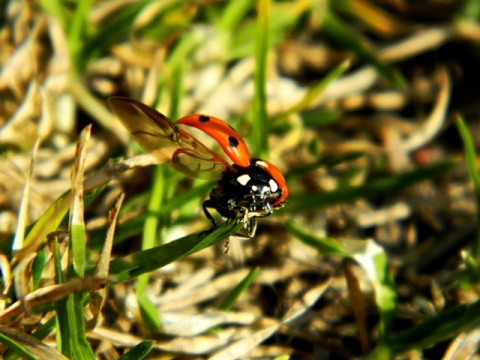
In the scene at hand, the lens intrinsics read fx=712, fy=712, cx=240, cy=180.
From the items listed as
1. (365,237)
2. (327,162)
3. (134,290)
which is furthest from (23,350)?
(365,237)

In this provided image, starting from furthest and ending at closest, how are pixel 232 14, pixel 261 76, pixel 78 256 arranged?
pixel 232 14
pixel 261 76
pixel 78 256

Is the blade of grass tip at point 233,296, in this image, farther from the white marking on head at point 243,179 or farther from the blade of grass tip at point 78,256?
the blade of grass tip at point 78,256

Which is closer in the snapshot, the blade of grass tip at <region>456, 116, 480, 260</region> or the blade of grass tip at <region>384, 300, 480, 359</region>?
the blade of grass tip at <region>384, 300, 480, 359</region>

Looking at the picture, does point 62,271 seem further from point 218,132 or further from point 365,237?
point 365,237

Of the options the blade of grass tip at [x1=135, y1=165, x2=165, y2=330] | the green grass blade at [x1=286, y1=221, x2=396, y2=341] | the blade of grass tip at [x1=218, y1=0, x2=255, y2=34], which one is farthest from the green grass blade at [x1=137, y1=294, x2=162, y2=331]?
the blade of grass tip at [x1=218, y1=0, x2=255, y2=34]

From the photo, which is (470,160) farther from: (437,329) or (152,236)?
(152,236)

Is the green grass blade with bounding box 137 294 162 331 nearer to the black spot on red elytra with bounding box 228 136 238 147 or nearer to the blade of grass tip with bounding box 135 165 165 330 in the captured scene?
the blade of grass tip with bounding box 135 165 165 330

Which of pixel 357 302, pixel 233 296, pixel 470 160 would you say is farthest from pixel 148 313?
Result: pixel 470 160

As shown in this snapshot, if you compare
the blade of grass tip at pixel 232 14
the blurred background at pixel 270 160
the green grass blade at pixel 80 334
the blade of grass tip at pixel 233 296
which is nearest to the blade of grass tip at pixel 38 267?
the blurred background at pixel 270 160
